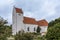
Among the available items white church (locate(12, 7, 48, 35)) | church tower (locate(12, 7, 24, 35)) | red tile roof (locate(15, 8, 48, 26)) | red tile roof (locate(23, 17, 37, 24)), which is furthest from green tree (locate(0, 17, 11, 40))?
red tile roof (locate(23, 17, 37, 24))

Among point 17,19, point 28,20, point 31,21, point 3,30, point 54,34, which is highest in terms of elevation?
point 17,19

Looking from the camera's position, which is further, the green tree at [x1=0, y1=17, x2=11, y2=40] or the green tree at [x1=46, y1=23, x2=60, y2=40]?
the green tree at [x1=46, y1=23, x2=60, y2=40]

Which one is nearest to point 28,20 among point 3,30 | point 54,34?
point 54,34

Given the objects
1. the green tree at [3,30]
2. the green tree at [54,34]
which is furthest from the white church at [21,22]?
the green tree at [3,30]

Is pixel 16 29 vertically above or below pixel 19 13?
below

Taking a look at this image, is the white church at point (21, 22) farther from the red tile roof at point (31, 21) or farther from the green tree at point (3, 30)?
the green tree at point (3, 30)

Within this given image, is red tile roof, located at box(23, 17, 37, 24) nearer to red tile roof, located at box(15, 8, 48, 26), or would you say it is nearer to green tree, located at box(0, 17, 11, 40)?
red tile roof, located at box(15, 8, 48, 26)

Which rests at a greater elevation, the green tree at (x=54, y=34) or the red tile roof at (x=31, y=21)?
the red tile roof at (x=31, y=21)

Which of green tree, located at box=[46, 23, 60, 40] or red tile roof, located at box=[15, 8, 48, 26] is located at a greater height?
red tile roof, located at box=[15, 8, 48, 26]

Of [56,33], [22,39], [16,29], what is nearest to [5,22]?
[56,33]

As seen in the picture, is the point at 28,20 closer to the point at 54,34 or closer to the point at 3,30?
the point at 54,34

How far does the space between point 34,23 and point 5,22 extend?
59881 mm

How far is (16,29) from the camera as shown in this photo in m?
76.1

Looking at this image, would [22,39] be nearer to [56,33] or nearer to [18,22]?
[56,33]
